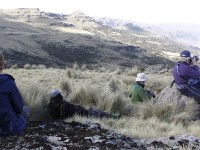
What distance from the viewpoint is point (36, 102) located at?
7.43 meters

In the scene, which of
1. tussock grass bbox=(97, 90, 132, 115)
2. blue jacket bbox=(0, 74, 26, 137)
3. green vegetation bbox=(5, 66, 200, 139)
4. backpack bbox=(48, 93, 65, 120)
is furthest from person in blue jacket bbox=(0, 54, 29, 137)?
tussock grass bbox=(97, 90, 132, 115)

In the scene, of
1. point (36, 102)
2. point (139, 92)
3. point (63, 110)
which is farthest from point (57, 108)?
point (139, 92)

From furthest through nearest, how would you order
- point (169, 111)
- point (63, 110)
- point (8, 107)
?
point (169, 111) → point (63, 110) → point (8, 107)

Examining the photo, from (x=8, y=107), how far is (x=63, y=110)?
1.98m

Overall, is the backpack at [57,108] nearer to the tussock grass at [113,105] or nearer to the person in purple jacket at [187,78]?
the tussock grass at [113,105]

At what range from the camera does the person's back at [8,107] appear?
5296 millimetres

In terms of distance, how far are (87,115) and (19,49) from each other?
40603 mm

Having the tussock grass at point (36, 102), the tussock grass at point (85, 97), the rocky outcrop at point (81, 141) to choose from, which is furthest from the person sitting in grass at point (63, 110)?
the rocky outcrop at point (81, 141)

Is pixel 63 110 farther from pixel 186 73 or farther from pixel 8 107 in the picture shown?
pixel 186 73

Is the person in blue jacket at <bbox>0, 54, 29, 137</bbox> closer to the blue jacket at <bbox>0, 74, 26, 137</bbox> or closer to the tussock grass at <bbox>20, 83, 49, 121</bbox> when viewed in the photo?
the blue jacket at <bbox>0, 74, 26, 137</bbox>

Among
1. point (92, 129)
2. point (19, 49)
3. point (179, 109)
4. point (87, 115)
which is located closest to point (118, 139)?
point (92, 129)

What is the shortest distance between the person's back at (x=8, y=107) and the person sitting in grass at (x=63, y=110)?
1.81 m

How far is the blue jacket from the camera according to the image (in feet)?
17.4

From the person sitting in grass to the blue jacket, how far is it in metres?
1.80
